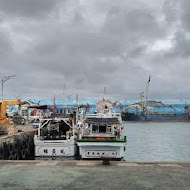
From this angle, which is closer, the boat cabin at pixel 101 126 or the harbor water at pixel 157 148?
the boat cabin at pixel 101 126

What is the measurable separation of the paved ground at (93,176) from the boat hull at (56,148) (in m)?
15.1

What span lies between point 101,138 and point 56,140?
4.09m

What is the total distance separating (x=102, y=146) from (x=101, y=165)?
1422cm

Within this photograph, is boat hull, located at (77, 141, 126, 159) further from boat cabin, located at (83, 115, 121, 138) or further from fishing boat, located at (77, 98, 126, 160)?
boat cabin, located at (83, 115, 121, 138)

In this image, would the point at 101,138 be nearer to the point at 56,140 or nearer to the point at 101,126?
the point at 101,126

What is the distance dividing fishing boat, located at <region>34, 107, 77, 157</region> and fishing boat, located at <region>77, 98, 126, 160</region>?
3.80 ft

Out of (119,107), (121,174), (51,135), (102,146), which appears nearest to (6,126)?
(51,135)

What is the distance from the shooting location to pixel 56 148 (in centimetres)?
3186

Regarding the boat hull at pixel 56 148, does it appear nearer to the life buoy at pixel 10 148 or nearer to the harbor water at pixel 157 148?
the life buoy at pixel 10 148

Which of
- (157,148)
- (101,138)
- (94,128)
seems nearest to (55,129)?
(94,128)

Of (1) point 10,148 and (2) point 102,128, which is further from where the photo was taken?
(2) point 102,128

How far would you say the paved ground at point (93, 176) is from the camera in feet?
38.9

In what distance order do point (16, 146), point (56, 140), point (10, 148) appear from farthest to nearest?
point (16, 146), point (56, 140), point (10, 148)

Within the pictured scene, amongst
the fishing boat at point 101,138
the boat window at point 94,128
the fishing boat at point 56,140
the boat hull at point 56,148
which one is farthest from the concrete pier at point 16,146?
the boat window at point 94,128
